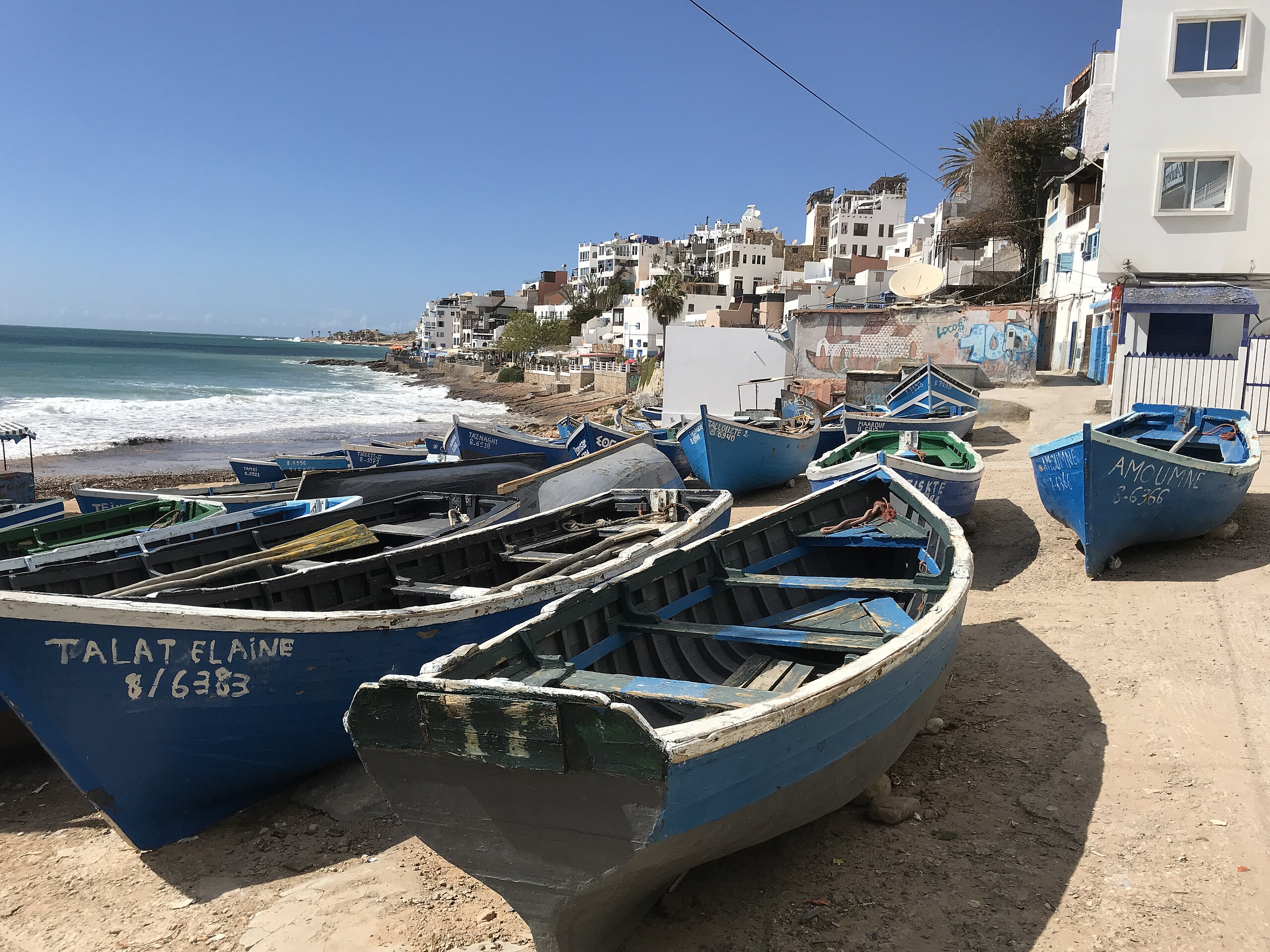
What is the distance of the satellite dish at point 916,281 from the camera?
1252 inches

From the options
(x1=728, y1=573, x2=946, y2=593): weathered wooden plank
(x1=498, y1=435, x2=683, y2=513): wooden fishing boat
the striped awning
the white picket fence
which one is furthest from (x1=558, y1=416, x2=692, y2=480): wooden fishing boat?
(x1=728, y1=573, x2=946, y2=593): weathered wooden plank

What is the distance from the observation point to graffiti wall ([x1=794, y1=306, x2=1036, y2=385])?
26859 mm

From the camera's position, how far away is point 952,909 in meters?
4.48

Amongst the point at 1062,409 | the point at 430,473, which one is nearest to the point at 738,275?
the point at 1062,409

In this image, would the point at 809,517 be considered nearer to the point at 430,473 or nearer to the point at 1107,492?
the point at 1107,492

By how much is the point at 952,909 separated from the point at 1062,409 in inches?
779

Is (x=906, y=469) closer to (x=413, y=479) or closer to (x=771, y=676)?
(x=771, y=676)

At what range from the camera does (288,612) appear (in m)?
5.86

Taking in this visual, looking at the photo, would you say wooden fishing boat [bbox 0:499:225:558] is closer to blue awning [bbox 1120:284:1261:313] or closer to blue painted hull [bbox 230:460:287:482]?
blue painted hull [bbox 230:460:287:482]

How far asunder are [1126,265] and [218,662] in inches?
823

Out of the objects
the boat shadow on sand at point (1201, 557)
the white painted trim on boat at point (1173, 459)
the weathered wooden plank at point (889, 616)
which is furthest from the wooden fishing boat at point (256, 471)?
the white painted trim on boat at point (1173, 459)

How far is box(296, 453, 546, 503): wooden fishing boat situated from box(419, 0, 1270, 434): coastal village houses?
41.9 feet

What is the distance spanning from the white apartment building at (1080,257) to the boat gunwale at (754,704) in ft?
72.4

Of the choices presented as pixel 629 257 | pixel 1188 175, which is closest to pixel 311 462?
pixel 1188 175
